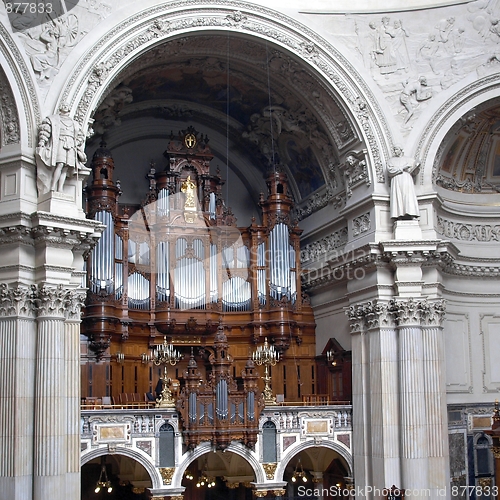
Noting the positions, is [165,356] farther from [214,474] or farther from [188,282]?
[214,474]

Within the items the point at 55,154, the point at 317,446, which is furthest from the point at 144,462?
the point at 55,154

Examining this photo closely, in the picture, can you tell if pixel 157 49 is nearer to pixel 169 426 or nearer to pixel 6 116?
pixel 6 116

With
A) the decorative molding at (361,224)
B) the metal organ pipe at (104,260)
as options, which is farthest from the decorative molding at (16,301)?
the decorative molding at (361,224)

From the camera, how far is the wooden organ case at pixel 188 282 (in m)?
27.4

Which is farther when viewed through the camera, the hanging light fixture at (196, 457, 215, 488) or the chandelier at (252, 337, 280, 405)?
the chandelier at (252, 337, 280, 405)

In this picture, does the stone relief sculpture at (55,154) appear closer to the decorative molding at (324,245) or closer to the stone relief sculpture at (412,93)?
the decorative molding at (324,245)

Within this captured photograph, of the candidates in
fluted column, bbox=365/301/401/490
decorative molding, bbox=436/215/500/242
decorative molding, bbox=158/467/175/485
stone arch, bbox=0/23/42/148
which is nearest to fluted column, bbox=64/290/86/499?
decorative molding, bbox=158/467/175/485

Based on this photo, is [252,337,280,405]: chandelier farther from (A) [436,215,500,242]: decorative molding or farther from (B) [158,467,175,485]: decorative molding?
(A) [436,215,500,242]: decorative molding

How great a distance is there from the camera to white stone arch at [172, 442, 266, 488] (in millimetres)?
24750

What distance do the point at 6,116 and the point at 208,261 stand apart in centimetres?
905

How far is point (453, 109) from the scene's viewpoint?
87.4 feet

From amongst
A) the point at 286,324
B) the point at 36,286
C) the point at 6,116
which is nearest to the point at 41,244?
the point at 36,286

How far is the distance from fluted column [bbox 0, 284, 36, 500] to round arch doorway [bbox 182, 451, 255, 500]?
7274 millimetres

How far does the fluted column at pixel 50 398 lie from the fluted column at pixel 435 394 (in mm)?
10308
